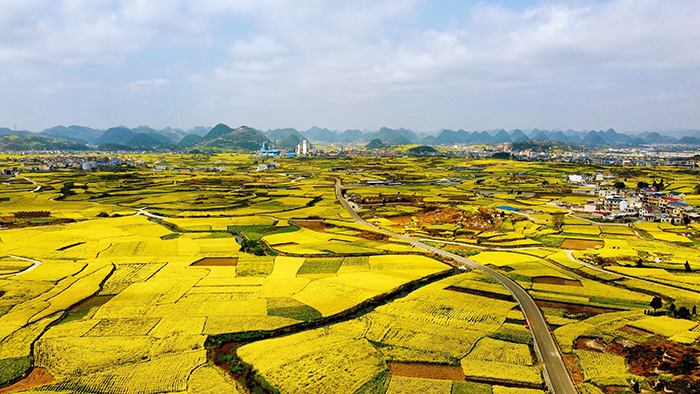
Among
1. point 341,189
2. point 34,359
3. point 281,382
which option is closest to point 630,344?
point 281,382

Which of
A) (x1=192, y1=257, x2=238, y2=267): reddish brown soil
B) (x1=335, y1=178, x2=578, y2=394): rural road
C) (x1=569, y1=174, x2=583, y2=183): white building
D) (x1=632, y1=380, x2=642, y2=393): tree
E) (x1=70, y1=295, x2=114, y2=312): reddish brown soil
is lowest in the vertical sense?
(x1=335, y1=178, x2=578, y2=394): rural road

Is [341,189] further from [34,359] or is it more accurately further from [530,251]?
[34,359]

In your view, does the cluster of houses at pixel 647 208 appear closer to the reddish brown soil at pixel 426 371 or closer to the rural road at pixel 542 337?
the rural road at pixel 542 337

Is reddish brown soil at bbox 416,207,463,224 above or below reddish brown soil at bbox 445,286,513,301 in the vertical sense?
above

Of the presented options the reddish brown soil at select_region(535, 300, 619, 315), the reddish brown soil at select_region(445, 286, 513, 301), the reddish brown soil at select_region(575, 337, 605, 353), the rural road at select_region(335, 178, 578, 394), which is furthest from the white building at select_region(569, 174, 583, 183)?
the reddish brown soil at select_region(575, 337, 605, 353)

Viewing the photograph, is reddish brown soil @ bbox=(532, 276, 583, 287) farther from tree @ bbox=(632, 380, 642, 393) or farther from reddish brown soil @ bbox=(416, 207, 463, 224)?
reddish brown soil @ bbox=(416, 207, 463, 224)

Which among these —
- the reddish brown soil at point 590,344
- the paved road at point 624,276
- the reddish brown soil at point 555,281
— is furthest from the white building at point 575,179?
the reddish brown soil at point 590,344
